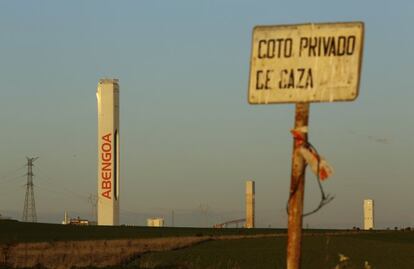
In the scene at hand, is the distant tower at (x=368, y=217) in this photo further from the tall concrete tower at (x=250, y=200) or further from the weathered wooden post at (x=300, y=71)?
the weathered wooden post at (x=300, y=71)

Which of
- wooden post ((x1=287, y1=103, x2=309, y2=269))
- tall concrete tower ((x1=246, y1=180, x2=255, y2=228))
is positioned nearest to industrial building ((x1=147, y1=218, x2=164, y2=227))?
tall concrete tower ((x1=246, y1=180, x2=255, y2=228))

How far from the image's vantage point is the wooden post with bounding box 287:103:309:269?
6.89m

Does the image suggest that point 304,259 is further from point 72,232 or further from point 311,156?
point 72,232

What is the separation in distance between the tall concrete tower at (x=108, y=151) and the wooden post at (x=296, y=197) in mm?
76599

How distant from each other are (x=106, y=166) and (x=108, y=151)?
149 cm

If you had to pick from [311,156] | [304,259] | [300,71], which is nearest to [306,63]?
[300,71]

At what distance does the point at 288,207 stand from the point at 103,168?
77.5 m

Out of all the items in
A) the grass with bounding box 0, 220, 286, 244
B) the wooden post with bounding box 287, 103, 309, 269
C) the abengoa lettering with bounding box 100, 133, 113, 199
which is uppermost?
the abengoa lettering with bounding box 100, 133, 113, 199

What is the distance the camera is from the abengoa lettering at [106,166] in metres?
82.9

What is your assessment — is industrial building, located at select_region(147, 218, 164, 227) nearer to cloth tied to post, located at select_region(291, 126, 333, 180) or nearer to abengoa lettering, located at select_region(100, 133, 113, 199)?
abengoa lettering, located at select_region(100, 133, 113, 199)

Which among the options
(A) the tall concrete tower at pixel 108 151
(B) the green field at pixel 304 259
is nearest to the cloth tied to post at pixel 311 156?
(B) the green field at pixel 304 259

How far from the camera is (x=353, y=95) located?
6762 mm

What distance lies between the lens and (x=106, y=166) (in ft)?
274

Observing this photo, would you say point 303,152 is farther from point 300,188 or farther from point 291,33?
point 291,33
